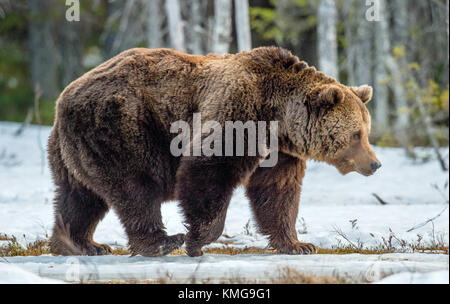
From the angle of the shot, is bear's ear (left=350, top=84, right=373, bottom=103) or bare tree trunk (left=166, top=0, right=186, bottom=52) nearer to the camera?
bear's ear (left=350, top=84, right=373, bottom=103)

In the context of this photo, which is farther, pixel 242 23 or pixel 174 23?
→ pixel 174 23

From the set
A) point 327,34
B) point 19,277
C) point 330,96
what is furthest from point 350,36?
point 19,277

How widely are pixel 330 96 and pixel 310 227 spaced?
2306mm

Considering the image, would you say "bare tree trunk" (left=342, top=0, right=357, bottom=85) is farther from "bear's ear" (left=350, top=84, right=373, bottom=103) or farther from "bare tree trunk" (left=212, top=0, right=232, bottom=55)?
"bear's ear" (left=350, top=84, right=373, bottom=103)

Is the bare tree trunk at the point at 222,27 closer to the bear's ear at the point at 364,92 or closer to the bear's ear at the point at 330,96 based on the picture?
the bear's ear at the point at 364,92

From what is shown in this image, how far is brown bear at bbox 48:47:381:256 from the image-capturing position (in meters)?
4.99

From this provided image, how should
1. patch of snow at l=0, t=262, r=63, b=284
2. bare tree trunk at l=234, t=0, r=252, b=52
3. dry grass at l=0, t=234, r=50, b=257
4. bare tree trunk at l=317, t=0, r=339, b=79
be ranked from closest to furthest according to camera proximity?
patch of snow at l=0, t=262, r=63, b=284, dry grass at l=0, t=234, r=50, b=257, bare tree trunk at l=234, t=0, r=252, b=52, bare tree trunk at l=317, t=0, r=339, b=79

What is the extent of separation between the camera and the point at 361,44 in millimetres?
15664

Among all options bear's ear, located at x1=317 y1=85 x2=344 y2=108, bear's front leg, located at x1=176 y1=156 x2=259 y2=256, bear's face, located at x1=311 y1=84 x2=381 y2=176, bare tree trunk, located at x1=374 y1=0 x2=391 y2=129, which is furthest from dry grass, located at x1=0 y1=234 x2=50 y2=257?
bare tree trunk, located at x1=374 y1=0 x2=391 y2=129

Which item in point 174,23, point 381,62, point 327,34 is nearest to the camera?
point 174,23

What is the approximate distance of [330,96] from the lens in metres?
5.00

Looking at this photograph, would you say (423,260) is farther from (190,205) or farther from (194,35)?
(194,35)

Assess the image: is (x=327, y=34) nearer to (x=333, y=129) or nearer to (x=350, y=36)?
(x=350, y=36)

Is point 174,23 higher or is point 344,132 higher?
point 174,23
